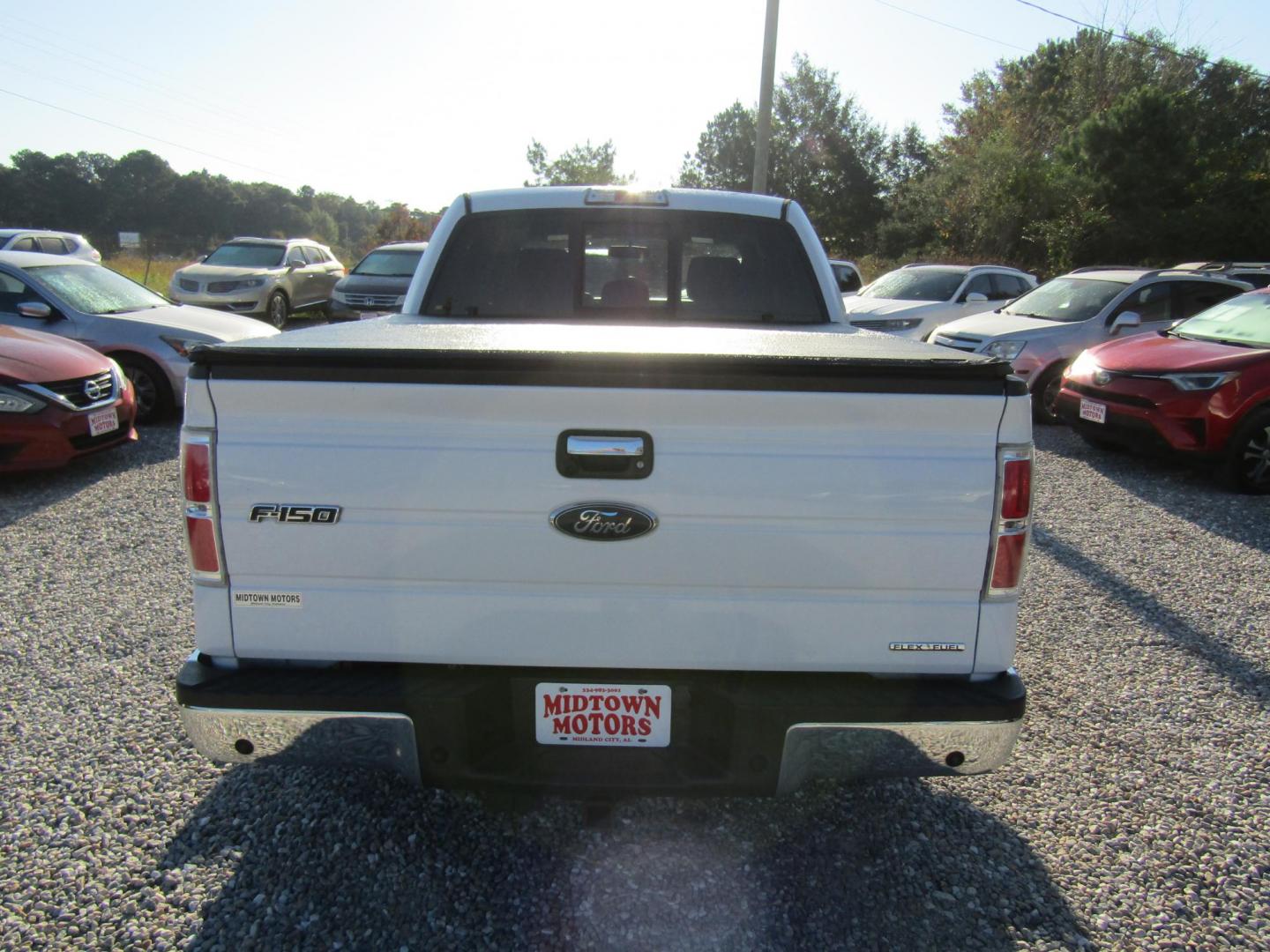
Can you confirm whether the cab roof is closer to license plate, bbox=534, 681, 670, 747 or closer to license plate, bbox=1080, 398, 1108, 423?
license plate, bbox=534, 681, 670, 747

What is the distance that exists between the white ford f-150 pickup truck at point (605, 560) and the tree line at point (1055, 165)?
27.8 m

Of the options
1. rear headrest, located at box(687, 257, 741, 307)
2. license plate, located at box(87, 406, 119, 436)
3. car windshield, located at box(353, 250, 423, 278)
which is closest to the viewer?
rear headrest, located at box(687, 257, 741, 307)

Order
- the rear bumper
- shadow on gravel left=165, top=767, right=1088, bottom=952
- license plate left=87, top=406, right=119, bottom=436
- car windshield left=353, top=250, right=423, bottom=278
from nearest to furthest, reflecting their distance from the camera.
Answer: the rear bumper
shadow on gravel left=165, top=767, right=1088, bottom=952
license plate left=87, top=406, right=119, bottom=436
car windshield left=353, top=250, right=423, bottom=278

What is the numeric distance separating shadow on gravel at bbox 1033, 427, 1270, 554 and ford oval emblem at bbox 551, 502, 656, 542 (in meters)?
5.72

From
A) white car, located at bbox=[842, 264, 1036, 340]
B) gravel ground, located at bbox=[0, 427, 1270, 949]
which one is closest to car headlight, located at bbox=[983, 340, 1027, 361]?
white car, located at bbox=[842, 264, 1036, 340]

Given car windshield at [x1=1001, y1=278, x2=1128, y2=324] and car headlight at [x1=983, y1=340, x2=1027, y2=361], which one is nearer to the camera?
car headlight at [x1=983, y1=340, x2=1027, y2=361]

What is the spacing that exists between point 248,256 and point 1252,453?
16.0 m

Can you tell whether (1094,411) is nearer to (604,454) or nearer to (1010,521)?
(1010,521)

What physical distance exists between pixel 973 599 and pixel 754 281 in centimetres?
229

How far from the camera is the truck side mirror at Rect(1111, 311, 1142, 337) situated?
9828mm

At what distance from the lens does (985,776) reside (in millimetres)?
3203

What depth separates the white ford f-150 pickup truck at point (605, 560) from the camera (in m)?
2.04

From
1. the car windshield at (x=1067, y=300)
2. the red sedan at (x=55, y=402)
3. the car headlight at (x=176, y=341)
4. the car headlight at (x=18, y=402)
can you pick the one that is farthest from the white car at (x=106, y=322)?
the car windshield at (x=1067, y=300)

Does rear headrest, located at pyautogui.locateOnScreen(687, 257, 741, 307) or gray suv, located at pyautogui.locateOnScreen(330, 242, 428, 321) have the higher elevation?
rear headrest, located at pyautogui.locateOnScreen(687, 257, 741, 307)
